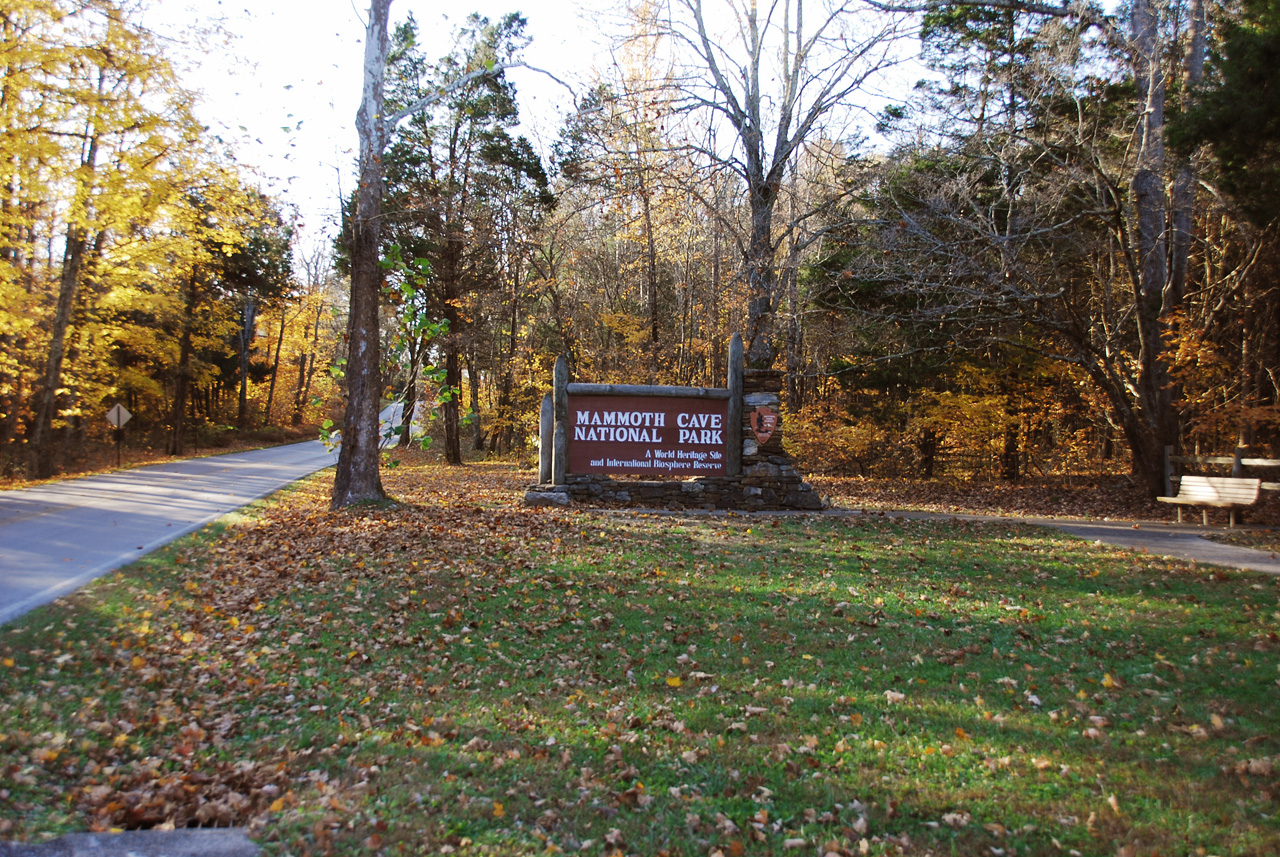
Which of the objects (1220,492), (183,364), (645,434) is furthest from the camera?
(183,364)

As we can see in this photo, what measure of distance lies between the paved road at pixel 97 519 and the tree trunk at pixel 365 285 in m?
2.29

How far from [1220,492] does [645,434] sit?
9.04 meters

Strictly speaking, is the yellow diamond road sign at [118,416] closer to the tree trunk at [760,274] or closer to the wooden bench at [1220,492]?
the tree trunk at [760,274]

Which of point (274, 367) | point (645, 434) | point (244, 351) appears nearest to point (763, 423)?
point (645, 434)

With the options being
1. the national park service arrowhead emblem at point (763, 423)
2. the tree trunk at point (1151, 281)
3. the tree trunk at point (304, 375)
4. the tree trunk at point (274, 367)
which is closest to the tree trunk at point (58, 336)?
the national park service arrowhead emblem at point (763, 423)

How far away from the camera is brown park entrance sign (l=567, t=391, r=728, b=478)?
43.5 ft

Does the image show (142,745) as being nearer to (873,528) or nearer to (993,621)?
(993,621)

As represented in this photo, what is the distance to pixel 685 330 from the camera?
27.3m

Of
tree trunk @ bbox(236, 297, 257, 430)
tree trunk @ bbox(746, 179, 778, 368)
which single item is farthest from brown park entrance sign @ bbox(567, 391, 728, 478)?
tree trunk @ bbox(236, 297, 257, 430)

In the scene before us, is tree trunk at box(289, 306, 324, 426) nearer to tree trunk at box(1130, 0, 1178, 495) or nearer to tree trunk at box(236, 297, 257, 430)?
tree trunk at box(236, 297, 257, 430)

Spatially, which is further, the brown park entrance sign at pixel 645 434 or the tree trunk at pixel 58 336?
the tree trunk at pixel 58 336

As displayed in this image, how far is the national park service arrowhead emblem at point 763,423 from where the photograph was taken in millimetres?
13328

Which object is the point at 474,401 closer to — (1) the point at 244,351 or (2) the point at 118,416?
(2) the point at 118,416

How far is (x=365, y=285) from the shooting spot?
41.2 feet
